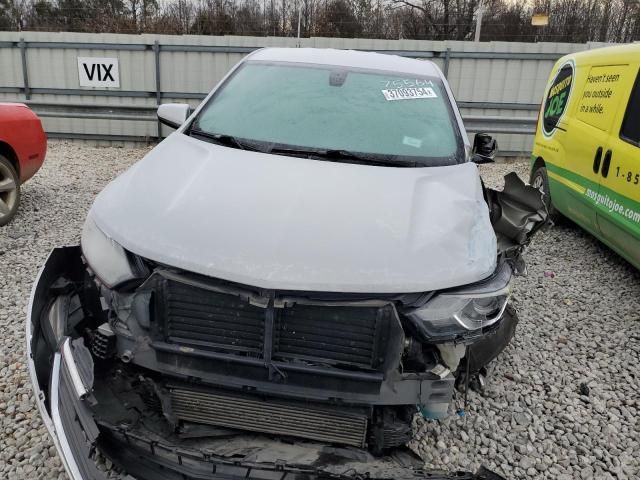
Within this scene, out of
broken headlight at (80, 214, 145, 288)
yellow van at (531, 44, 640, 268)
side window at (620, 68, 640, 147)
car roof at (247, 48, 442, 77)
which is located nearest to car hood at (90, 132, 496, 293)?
broken headlight at (80, 214, 145, 288)

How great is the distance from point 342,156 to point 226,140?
63 cm

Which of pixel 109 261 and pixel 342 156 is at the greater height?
pixel 342 156

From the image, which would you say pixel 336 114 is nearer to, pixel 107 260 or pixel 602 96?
pixel 107 260

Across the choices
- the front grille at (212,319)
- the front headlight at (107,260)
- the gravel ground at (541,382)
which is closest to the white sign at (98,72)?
the gravel ground at (541,382)

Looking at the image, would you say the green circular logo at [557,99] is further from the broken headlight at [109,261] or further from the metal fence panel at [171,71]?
the broken headlight at [109,261]

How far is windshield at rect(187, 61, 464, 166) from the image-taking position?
115 inches

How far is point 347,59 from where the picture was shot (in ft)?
12.2

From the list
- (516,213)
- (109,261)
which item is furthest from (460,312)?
(516,213)

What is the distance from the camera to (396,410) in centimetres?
202

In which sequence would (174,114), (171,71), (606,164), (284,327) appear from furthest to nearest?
(171,71), (606,164), (174,114), (284,327)

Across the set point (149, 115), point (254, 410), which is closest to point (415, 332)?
point (254, 410)

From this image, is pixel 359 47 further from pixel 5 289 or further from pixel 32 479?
pixel 32 479

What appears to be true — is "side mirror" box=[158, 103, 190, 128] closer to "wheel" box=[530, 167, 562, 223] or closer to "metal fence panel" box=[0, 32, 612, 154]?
"wheel" box=[530, 167, 562, 223]

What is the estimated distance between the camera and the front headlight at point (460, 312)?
195 cm
